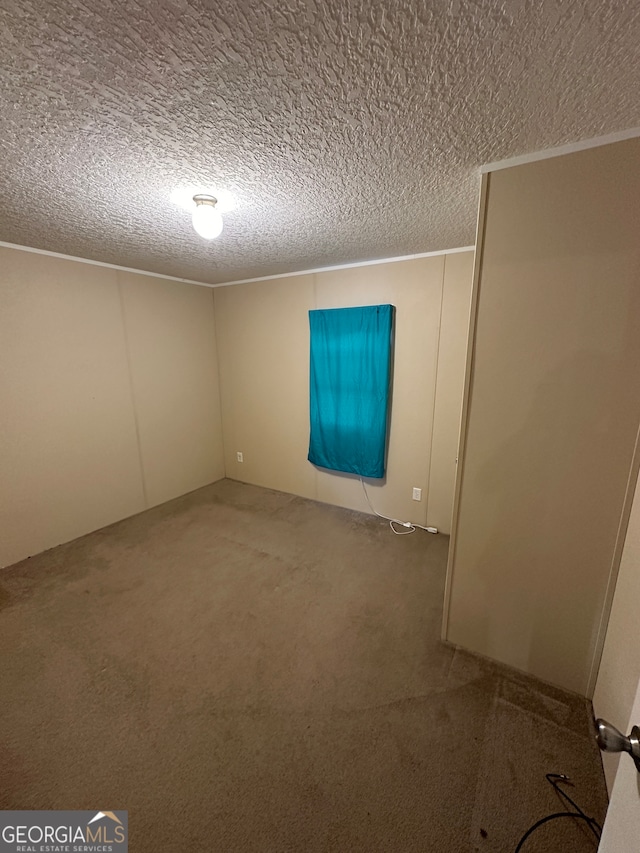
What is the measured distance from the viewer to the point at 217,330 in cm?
387

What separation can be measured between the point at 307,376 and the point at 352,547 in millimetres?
1730

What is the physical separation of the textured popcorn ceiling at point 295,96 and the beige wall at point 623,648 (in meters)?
1.41

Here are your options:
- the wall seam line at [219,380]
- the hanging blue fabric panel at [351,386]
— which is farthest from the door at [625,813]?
the wall seam line at [219,380]

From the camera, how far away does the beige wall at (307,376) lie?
8.77ft

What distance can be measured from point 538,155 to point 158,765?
2.79 metres

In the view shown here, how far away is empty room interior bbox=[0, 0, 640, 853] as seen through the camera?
2.85 feet

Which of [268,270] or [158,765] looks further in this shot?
[268,270]

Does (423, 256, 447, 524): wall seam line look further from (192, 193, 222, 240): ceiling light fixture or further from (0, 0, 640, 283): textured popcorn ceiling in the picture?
(192, 193, 222, 240): ceiling light fixture

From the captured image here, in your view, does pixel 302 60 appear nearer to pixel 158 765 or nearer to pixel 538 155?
pixel 538 155

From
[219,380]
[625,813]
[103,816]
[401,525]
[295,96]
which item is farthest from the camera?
[219,380]

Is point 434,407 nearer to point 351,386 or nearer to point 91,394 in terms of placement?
point 351,386

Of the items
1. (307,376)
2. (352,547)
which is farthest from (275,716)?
(307,376)

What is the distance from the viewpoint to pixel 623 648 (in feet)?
3.92

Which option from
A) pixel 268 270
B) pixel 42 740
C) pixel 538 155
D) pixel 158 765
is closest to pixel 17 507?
pixel 42 740
